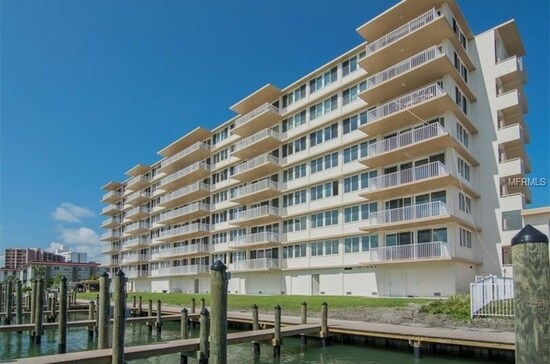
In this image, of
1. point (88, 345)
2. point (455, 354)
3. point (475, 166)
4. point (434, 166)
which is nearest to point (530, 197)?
point (475, 166)

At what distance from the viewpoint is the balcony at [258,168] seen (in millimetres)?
45812

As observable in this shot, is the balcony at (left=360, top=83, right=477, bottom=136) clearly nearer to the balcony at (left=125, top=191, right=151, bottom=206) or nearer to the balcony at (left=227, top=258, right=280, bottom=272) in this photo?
the balcony at (left=227, top=258, right=280, bottom=272)

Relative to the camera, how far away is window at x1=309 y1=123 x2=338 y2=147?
40.8 meters

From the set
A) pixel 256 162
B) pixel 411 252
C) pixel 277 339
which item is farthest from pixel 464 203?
pixel 256 162

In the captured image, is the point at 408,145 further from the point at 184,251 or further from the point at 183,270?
the point at 183,270

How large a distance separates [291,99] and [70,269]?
10770cm

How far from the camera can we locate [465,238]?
32438 mm

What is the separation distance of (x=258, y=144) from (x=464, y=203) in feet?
70.5

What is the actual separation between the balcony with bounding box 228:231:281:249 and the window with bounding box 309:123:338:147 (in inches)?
379

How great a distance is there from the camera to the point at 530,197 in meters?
40.1

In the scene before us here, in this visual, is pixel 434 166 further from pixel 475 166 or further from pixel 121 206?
pixel 121 206

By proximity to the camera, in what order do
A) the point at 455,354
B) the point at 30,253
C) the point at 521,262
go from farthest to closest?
the point at 30,253, the point at 455,354, the point at 521,262

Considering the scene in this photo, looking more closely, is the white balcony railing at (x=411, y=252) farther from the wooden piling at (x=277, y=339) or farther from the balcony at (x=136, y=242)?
the balcony at (x=136, y=242)

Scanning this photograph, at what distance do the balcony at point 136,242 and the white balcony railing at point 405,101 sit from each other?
49069 mm
